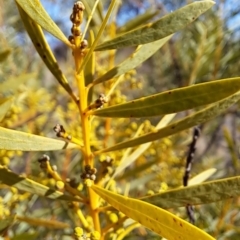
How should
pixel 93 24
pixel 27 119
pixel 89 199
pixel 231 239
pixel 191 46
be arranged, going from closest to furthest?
pixel 89 199
pixel 93 24
pixel 231 239
pixel 27 119
pixel 191 46

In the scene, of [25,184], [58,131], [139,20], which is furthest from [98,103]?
[139,20]

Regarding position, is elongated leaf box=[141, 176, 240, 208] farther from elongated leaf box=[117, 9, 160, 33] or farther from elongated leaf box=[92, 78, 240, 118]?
elongated leaf box=[117, 9, 160, 33]

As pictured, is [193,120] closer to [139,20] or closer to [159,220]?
[159,220]

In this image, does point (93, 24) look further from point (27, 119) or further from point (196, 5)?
point (27, 119)

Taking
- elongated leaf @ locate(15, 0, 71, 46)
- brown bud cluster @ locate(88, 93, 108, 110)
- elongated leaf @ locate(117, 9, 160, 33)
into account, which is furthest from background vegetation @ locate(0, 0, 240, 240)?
elongated leaf @ locate(15, 0, 71, 46)

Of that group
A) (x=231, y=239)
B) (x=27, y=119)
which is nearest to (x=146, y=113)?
(x=231, y=239)

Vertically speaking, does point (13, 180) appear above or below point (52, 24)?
below
